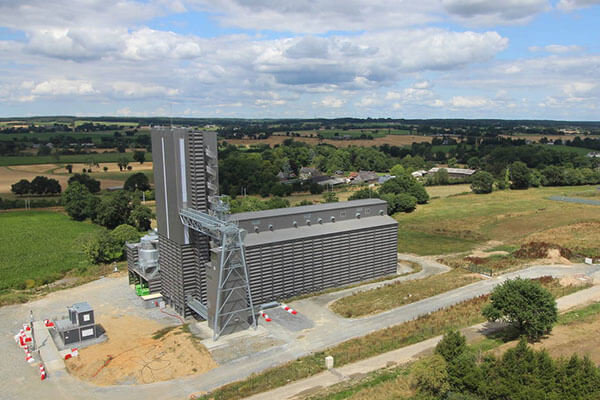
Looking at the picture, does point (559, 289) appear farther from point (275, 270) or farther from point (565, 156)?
point (565, 156)

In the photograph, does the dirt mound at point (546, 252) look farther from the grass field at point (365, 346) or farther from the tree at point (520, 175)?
the tree at point (520, 175)

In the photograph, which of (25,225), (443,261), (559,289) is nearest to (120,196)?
(25,225)

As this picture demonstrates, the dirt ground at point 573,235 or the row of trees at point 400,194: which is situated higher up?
the row of trees at point 400,194

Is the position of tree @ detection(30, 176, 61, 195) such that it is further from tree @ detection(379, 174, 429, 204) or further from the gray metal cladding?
the gray metal cladding

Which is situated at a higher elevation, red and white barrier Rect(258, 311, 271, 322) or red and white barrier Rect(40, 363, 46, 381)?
red and white barrier Rect(258, 311, 271, 322)

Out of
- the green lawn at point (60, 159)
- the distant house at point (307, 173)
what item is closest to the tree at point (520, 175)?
the distant house at point (307, 173)

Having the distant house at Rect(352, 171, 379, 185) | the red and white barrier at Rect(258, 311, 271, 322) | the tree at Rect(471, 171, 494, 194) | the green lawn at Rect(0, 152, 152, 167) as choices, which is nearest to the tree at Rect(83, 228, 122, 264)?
the red and white barrier at Rect(258, 311, 271, 322)

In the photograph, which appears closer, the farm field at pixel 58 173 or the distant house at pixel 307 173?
the farm field at pixel 58 173
